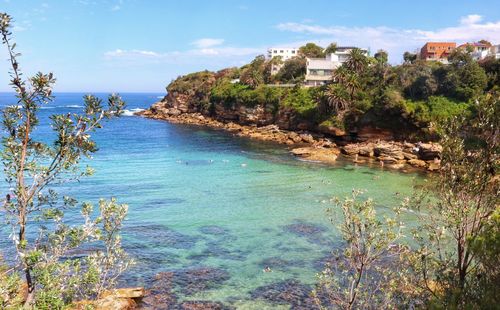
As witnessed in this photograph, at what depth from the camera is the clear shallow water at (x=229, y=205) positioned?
2827 centimetres

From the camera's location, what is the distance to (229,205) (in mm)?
42656

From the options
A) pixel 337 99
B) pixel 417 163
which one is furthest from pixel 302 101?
pixel 417 163

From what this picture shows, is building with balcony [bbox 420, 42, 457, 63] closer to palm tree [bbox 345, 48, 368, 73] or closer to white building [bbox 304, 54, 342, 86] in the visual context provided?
white building [bbox 304, 54, 342, 86]

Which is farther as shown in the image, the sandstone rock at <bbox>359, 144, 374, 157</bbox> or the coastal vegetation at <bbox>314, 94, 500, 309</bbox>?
the sandstone rock at <bbox>359, 144, 374, 157</bbox>

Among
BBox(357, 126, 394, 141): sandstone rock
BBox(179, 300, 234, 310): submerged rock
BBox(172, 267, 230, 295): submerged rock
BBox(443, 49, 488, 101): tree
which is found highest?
BBox(443, 49, 488, 101): tree

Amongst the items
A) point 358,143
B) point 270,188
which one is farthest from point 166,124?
point 270,188

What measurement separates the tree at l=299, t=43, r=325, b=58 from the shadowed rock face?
406ft

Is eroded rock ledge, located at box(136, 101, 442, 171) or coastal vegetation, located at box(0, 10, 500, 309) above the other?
coastal vegetation, located at box(0, 10, 500, 309)

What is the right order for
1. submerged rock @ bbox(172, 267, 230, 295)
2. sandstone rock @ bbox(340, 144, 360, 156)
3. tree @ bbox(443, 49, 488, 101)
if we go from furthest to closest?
sandstone rock @ bbox(340, 144, 360, 156) < tree @ bbox(443, 49, 488, 101) < submerged rock @ bbox(172, 267, 230, 295)

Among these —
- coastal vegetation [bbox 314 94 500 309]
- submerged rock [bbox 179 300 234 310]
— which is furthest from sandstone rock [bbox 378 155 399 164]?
submerged rock [bbox 179 300 234 310]

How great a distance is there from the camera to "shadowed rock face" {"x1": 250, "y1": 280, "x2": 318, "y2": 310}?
77.4 ft

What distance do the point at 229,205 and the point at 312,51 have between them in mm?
114511

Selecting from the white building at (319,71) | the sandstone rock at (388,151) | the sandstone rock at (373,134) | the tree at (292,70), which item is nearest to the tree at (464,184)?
the sandstone rock at (388,151)

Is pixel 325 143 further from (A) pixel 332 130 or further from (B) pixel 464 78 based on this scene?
(B) pixel 464 78
